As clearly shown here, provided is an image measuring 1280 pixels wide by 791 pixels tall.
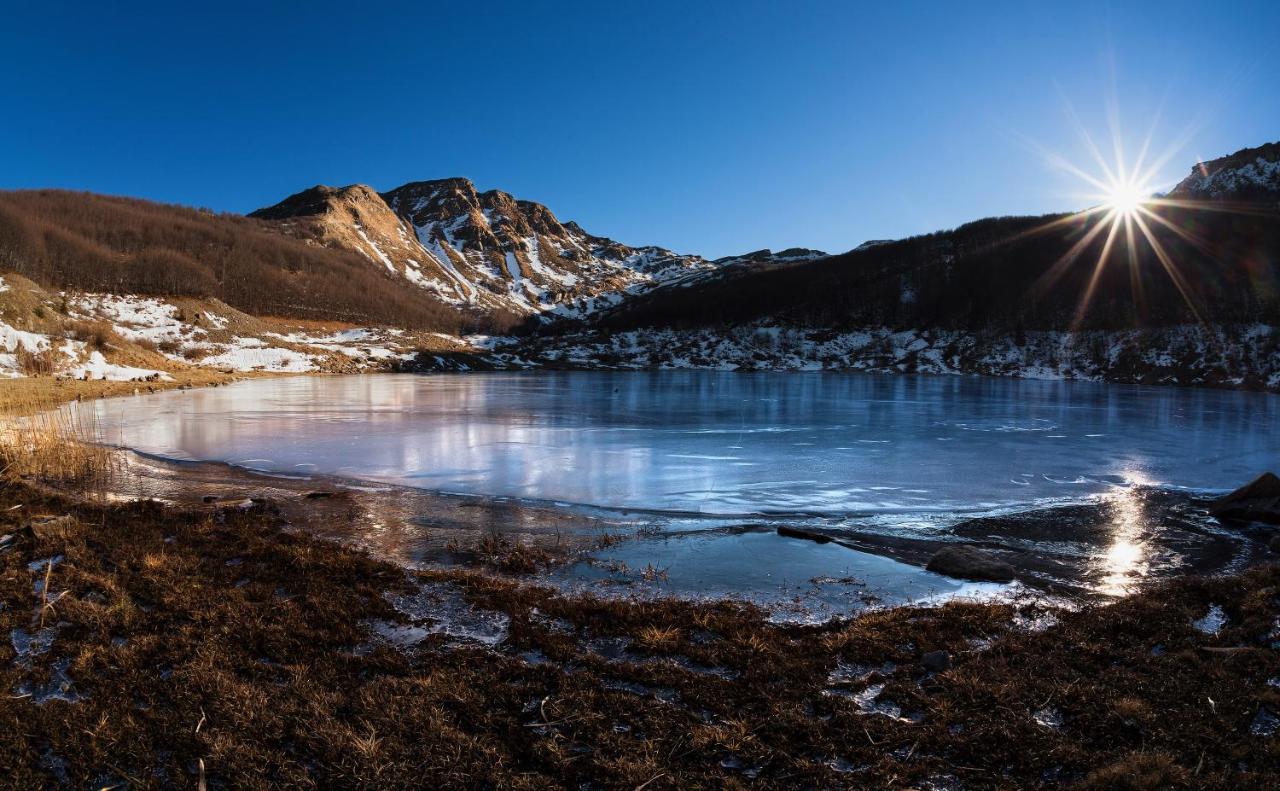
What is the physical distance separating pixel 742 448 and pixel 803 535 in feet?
33.1

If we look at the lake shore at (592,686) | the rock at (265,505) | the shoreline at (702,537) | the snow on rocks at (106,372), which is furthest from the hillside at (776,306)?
the lake shore at (592,686)

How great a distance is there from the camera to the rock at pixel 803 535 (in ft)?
34.5

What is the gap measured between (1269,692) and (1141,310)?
342 feet

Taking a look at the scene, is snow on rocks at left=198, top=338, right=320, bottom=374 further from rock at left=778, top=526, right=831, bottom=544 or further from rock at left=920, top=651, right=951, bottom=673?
rock at left=920, top=651, right=951, bottom=673

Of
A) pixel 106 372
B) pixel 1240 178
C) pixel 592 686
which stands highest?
pixel 1240 178

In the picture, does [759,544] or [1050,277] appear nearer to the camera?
[759,544]

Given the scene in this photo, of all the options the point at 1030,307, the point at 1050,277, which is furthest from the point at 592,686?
the point at 1050,277

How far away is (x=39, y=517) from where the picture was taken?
973 centimetres

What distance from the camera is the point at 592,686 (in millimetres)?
5277

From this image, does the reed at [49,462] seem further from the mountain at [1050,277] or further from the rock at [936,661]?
the mountain at [1050,277]

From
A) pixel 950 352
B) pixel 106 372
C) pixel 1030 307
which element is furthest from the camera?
pixel 1030 307

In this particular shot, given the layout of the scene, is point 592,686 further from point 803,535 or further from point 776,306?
point 776,306

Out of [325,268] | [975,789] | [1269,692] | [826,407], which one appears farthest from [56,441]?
[325,268]

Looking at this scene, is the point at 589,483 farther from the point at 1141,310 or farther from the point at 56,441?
the point at 1141,310
